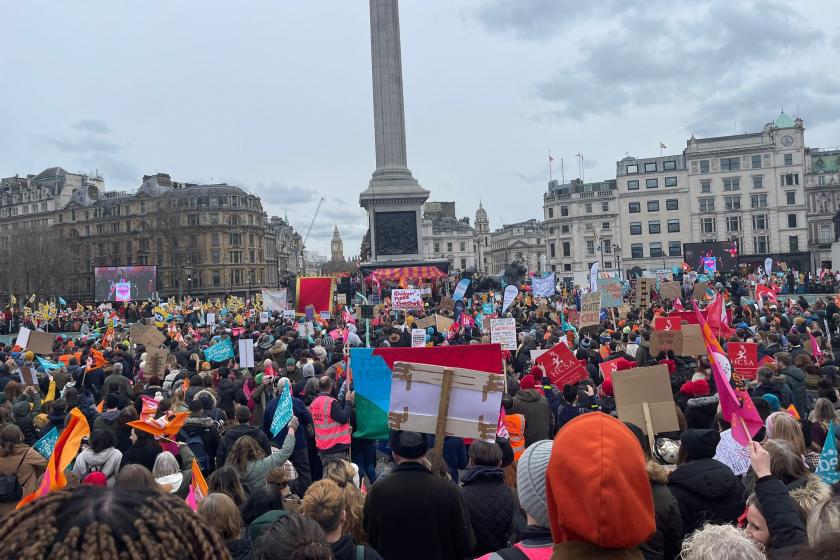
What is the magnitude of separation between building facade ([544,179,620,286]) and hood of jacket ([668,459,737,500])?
94759 mm

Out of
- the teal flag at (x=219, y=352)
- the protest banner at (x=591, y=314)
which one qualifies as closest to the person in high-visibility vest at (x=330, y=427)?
the teal flag at (x=219, y=352)

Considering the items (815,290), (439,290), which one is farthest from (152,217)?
(815,290)

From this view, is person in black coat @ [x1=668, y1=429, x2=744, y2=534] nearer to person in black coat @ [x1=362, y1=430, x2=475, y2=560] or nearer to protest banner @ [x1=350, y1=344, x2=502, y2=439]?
person in black coat @ [x1=362, y1=430, x2=475, y2=560]

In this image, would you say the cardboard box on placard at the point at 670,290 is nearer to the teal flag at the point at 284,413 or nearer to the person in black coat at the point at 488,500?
the teal flag at the point at 284,413

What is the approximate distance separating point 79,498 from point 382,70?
49911 mm

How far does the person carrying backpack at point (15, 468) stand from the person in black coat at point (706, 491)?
18.5 feet

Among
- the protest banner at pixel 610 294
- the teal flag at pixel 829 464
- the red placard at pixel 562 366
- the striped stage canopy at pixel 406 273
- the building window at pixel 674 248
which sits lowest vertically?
the teal flag at pixel 829 464

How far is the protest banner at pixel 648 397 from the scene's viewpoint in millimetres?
7191

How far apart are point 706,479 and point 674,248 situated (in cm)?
9665

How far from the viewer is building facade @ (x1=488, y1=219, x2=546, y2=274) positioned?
5871 inches

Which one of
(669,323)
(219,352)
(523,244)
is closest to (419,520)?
(669,323)

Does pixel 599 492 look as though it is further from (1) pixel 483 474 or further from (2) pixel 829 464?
(2) pixel 829 464

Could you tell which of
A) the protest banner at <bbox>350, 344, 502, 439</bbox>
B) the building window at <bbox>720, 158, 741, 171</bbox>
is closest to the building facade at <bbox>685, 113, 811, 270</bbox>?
the building window at <bbox>720, 158, 741, 171</bbox>

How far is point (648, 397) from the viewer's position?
286 inches
